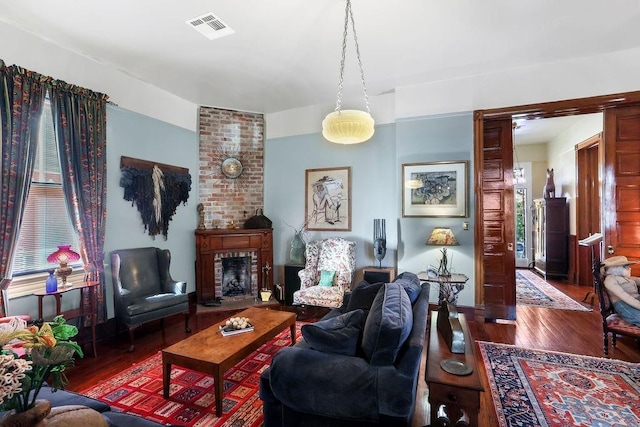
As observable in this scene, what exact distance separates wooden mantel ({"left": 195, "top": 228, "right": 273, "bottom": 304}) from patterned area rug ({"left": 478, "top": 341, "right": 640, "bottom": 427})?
3537mm

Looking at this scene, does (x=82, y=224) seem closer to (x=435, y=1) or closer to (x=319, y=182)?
(x=319, y=182)

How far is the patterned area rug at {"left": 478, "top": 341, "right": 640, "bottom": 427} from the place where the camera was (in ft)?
7.27

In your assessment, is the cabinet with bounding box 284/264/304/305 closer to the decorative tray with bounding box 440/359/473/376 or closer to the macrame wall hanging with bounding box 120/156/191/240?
the macrame wall hanging with bounding box 120/156/191/240

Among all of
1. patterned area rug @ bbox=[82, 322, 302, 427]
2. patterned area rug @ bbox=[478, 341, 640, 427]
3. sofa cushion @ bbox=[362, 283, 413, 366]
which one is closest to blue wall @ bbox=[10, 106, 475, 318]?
patterned area rug @ bbox=[478, 341, 640, 427]

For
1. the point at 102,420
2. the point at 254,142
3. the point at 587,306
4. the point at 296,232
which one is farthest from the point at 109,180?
the point at 587,306

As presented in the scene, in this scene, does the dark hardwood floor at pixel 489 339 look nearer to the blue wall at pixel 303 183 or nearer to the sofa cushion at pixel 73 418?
the blue wall at pixel 303 183

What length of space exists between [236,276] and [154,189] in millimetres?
1999

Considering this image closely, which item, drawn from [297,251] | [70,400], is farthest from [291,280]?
[70,400]

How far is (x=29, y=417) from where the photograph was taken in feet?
3.52

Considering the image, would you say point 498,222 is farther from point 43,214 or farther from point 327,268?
point 43,214

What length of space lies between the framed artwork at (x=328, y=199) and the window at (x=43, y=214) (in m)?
3.27

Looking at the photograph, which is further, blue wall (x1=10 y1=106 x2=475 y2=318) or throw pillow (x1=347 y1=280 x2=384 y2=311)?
blue wall (x1=10 y1=106 x2=475 y2=318)

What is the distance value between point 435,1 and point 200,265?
455 centimetres

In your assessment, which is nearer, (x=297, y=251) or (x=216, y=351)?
(x=216, y=351)
